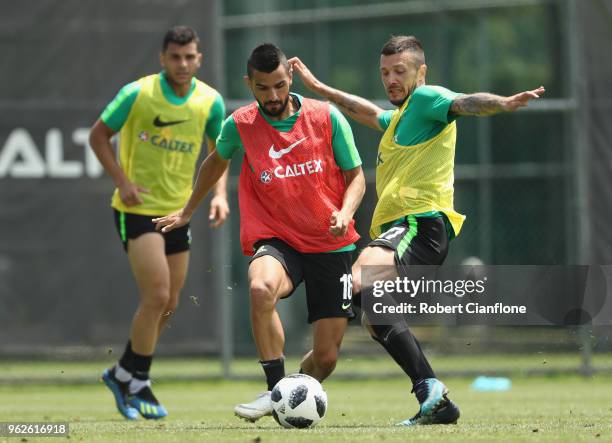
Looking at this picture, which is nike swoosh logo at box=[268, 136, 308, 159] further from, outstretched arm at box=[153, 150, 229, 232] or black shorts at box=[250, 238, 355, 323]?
black shorts at box=[250, 238, 355, 323]

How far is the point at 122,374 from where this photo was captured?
864cm

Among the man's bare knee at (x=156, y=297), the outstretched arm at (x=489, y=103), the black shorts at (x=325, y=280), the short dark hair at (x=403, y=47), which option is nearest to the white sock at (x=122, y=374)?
the man's bare knee at (x=156, y=297)

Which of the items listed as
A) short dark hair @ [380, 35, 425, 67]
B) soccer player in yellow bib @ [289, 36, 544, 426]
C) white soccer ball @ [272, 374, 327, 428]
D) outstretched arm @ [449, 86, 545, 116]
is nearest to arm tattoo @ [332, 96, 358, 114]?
soccer player in yellow bib @ [289, 36, 544, 426]

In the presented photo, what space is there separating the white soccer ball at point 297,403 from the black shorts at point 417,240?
2.74 feet

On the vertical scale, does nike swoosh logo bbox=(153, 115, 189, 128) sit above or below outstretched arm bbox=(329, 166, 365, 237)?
above

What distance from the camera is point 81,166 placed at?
12.0 m

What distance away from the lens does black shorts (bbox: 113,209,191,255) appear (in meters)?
8.70

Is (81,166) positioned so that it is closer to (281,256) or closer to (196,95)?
(196,95)

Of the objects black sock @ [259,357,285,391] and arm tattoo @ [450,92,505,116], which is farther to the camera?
black sock @ [259,357,285,391]

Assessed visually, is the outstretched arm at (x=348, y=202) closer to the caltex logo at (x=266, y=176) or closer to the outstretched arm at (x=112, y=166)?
the caltex logo at (x=266, y=176)

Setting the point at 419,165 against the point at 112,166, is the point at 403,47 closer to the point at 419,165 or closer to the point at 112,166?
the point at 419,165

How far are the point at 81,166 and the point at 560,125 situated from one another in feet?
22.8

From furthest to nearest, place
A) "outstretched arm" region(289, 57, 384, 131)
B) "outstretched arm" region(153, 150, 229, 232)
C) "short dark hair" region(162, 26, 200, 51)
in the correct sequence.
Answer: "short dark hair" region(162, 26, 200, 51) → "outstretched arm" region(289, 57, 384, 131) → "outstretched arm" region(153, 150, 229, 232)

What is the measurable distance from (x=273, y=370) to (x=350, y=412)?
6.74 feet
